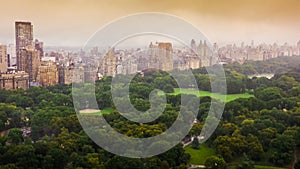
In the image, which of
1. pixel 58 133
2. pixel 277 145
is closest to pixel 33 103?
pixel 58 133

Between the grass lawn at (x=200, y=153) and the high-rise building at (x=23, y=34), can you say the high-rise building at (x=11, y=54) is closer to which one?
the high-rise building at (x=23, y=34)

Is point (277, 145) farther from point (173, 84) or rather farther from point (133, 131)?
point (173, 84)

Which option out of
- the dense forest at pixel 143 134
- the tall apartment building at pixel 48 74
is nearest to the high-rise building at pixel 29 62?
the tall apartment building at pixel 48 74

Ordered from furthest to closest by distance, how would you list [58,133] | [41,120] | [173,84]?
[173,84] → [41,120] → [58,133]

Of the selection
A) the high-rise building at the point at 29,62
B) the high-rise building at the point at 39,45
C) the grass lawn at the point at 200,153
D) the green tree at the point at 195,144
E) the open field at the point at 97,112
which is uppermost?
the high-rise building at the point at 39,45

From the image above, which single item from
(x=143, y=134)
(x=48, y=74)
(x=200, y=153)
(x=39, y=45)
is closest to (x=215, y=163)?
(x=200, y=153)

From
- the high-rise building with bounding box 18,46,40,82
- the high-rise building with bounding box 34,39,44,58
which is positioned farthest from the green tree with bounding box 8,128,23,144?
the high-rise building with bounding box 34,39,44,58
